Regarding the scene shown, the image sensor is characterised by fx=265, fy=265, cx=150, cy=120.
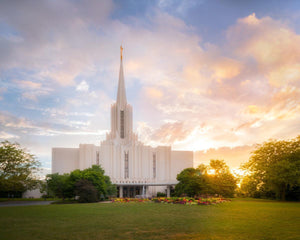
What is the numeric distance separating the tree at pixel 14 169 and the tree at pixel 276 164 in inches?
1165

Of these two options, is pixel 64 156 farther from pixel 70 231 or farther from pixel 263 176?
pixel 70 231

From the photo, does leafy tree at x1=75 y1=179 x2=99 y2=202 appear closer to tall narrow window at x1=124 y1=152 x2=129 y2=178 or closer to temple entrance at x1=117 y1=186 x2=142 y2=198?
temple entrance at x1=117 y1=186 x2=142 y2=198

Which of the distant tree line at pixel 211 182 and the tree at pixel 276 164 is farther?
the distant tree line at pixel 211 182

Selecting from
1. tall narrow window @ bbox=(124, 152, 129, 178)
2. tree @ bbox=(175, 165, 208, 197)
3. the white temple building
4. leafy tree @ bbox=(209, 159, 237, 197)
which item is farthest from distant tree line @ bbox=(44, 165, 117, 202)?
leafy tree @ bbox=(209, 159, 237, 197)

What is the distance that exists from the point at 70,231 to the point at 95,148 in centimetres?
4605

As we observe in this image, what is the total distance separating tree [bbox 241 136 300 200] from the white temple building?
21345 millimetres

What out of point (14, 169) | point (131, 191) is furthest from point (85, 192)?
point (131, 191)

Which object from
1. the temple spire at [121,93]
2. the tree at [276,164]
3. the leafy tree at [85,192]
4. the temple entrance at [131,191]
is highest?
the temple spire at [121,93]

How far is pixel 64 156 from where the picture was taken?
56.8 meters

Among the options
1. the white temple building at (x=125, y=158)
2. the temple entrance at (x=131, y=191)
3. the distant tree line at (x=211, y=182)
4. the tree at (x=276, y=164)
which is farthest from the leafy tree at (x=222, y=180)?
the temple entrance at (x=131, y=191)

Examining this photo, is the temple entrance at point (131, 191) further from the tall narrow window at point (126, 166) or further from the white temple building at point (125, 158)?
the tall narrow window at point (126, 166)

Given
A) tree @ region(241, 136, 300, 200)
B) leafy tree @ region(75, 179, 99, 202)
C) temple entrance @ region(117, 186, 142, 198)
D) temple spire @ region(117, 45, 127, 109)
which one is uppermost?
temple spire @ region(117, 45, 127, 109)

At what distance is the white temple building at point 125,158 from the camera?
5488 centimetres

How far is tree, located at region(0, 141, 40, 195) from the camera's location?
34281 mm
